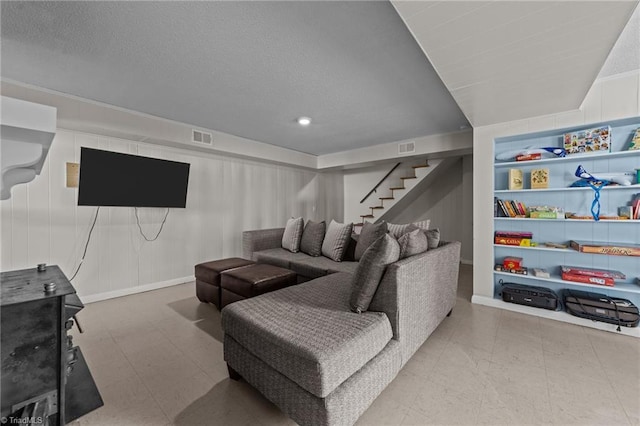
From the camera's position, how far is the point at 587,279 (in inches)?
92.3

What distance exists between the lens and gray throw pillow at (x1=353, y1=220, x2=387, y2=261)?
8.86 feet

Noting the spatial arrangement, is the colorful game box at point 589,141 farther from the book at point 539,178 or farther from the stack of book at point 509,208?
the stack of book at point 509,208

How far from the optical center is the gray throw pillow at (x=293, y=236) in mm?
3623

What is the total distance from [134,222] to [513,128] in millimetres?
4602

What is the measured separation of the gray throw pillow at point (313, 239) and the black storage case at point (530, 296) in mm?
2142

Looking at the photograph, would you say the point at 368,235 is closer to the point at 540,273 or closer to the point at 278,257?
the point at 278,257

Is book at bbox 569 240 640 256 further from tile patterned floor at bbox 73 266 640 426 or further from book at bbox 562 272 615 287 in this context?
tile patterned floor at bbox 73 266 640 426

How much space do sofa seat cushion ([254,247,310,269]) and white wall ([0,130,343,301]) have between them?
946 millimetres

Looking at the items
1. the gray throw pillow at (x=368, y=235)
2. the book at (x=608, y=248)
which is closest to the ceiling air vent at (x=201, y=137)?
the gray throw pillow at (x=368, y=235)

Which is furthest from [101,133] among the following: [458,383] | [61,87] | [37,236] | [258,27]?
[458,383]

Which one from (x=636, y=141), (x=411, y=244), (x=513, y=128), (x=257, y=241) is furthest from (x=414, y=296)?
(x=257, y=241)

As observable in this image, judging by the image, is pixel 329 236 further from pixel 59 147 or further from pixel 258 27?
pixel 59 147

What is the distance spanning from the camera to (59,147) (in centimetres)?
275

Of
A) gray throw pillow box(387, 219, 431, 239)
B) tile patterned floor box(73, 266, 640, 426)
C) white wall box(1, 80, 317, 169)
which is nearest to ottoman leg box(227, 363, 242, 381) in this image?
tile patterned floor box(73, 266, 640, 426)
